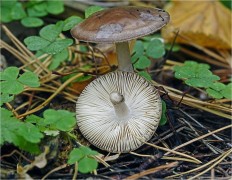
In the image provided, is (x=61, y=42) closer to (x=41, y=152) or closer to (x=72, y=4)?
(x=41, y=152)

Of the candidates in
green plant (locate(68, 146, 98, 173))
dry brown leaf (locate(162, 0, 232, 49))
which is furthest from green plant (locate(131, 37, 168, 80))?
green plant (locate(68, 146, 98, 173))

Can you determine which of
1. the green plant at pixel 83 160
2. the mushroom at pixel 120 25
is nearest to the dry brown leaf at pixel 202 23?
the mushroom at pixel 120 25

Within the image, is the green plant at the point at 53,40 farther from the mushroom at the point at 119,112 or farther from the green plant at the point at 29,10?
the green plant at the point at 29,10

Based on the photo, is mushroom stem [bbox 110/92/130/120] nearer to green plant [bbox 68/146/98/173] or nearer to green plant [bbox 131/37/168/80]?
green plant [bbox 68/146/98/173]

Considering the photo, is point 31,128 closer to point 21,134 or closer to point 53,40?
point 21,134

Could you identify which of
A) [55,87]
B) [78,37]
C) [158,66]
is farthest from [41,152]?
[158,66]

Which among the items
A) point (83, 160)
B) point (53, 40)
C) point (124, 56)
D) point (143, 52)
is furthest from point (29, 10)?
point (83, 160)
